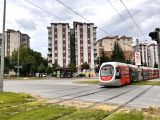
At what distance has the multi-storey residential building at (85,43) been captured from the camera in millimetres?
142750

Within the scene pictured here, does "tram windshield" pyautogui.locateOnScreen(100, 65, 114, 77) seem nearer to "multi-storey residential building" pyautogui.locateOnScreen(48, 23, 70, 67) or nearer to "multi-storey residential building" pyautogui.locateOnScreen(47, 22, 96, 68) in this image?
"multi-storey residential building" pyautogui.locateOnScreen(47, 22, 96, 68)

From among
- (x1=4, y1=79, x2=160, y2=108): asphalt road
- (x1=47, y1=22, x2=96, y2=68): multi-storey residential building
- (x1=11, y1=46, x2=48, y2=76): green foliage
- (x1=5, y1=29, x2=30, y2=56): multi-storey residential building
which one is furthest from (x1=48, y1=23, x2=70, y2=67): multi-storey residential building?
(x1=4, y1=79, x2=160, y2=108): asphalt road

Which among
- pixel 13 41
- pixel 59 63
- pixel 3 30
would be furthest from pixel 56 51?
pixel 3 30

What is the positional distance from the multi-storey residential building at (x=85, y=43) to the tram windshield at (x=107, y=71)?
105515 mm

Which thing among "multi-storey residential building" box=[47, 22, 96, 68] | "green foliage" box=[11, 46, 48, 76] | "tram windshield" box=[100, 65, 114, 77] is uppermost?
"multi-storey residential building" box=[47, 22, 96, 68]

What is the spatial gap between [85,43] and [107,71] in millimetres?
107556

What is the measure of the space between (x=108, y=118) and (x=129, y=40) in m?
148

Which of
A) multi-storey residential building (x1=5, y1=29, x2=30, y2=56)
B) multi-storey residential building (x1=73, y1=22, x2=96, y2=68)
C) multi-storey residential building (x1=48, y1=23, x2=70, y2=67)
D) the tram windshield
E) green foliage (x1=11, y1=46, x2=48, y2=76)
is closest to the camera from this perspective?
the tram windshield

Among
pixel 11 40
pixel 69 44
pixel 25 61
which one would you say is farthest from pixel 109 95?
pixel 11 40

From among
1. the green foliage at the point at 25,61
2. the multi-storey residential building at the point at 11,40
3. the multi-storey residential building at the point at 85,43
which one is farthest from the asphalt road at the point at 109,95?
the multi-storey residential building at the point at 11,40

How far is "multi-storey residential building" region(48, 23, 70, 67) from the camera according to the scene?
14112cm

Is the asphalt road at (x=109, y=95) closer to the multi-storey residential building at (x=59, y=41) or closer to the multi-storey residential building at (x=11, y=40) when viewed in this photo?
the multi-storey residential building at (x=59, y=41)

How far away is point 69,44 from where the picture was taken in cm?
14275

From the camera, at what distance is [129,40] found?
156875mm
